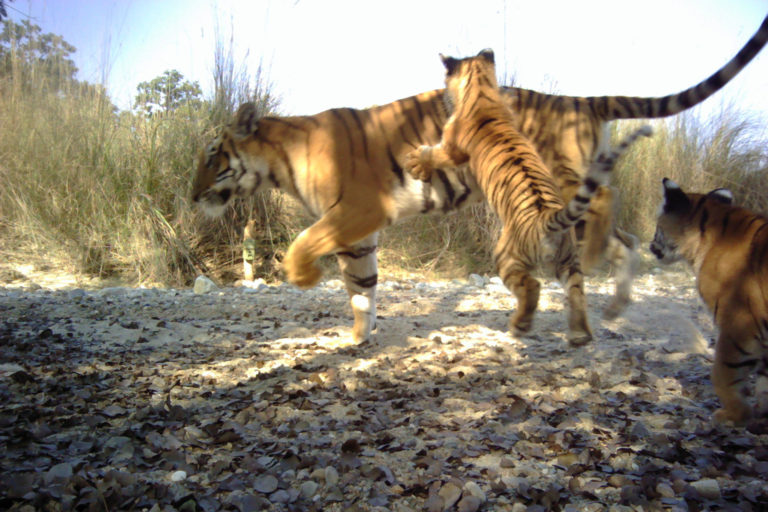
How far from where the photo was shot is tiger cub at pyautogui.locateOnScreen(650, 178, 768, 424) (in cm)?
242

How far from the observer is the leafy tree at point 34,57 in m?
8.08

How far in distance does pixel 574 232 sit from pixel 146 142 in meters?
5.37

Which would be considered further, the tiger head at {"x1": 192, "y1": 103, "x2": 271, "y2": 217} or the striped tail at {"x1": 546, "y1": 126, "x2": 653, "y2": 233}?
the tiger head at {"x1": 192, "y1": 103, "x2": 271, "y2": 217}

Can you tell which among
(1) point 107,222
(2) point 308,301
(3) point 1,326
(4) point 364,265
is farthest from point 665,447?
(1) point 107,222

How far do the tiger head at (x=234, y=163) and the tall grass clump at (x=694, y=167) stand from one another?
594 cm

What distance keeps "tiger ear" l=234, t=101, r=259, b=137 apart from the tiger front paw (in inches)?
42.2

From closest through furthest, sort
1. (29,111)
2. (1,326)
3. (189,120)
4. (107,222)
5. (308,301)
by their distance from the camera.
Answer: (1,326), (308,301), (107,222), (189,120), (29,111)

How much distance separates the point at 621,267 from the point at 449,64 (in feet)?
6.03

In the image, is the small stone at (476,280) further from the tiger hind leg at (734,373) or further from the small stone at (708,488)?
the small stone at (708,488)

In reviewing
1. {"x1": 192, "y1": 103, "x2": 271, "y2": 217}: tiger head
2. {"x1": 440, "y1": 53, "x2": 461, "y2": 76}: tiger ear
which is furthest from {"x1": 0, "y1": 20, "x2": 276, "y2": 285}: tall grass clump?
{"x1": 440, "y1": 53, "x2": 461, "y2": 76}: tiger ear

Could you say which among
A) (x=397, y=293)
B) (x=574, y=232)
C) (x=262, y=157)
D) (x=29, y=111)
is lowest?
(x=397, y=293)

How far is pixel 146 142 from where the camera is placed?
6977mm

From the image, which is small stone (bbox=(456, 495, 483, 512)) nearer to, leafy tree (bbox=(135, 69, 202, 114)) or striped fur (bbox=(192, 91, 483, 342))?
striped fur (bbox=(192, 91, 483, 342))

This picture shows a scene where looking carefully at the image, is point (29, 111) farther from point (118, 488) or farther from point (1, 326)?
point (118, 488)
